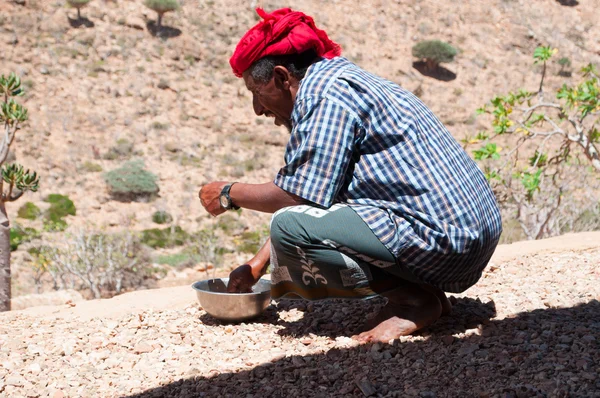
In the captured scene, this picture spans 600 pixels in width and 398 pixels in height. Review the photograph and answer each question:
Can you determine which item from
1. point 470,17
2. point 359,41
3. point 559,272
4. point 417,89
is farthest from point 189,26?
point 559,272

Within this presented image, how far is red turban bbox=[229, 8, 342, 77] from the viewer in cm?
238

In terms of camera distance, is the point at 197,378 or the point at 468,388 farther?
the point at 197,378

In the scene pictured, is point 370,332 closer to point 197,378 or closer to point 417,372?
point 417,372

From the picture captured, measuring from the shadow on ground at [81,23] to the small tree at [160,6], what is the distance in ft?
6.86

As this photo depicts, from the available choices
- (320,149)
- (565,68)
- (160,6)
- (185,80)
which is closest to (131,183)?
(185,80)

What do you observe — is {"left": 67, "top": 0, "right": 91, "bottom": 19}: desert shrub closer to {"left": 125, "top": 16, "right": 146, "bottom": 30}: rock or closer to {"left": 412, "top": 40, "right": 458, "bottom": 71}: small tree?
{"left": 125, "top": 16, "right": 146, "bottom": 30}: rock

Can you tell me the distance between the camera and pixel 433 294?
99.8 inches

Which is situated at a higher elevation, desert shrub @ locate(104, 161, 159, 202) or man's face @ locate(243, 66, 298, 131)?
man's face @ locate(243, 66, 298, 131)

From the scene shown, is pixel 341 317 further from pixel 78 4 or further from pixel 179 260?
pixel 78 4

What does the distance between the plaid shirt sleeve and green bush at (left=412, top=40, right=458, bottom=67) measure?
2198 centimetres

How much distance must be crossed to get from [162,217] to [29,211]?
2.82m

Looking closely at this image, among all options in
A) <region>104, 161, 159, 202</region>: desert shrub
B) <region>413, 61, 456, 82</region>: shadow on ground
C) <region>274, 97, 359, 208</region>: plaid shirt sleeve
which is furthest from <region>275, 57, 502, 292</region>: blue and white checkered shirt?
<region>413, 61, 456, 82</region>: shadow on ground

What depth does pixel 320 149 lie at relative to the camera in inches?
86.0

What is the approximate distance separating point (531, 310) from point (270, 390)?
54.2 inches
